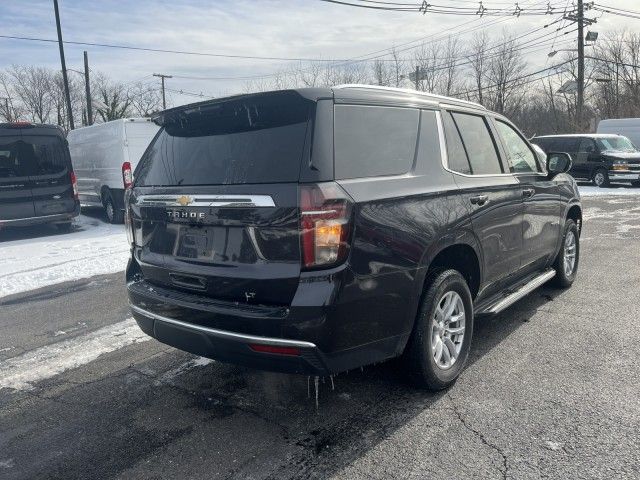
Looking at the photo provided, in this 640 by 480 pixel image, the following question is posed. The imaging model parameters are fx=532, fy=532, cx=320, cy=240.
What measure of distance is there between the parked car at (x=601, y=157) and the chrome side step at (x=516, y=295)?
15.8 metres

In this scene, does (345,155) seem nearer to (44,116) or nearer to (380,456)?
(380,456)

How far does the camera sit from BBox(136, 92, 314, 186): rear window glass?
285 cm

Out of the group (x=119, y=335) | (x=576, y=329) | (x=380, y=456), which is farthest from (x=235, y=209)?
(x=576, y=329)

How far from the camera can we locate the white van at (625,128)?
23114 millimetres

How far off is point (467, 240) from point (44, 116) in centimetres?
6541

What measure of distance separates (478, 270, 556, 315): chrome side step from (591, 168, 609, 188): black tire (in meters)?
15.8

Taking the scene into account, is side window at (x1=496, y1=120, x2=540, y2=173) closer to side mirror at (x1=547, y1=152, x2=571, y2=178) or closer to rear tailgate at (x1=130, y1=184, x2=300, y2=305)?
side mirror at (x1=547, y1=152, x2=571, y2=178)

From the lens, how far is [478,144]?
13.5 feet

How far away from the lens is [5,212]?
10.8 m

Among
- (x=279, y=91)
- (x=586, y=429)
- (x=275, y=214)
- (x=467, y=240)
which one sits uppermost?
(x=279, y=91)

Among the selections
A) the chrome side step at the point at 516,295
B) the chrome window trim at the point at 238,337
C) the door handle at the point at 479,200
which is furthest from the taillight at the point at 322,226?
the chrome side step at the point at 516,295

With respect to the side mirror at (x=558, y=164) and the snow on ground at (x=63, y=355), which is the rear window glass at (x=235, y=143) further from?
the side mirror at (x=558, y=164)

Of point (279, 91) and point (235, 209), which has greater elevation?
point (279, 91)

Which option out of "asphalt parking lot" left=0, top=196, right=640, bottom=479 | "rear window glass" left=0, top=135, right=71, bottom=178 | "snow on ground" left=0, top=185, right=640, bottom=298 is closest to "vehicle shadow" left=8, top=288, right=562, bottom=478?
"asphalt parking lot" left=0, top=196, right=640, bottom=479
